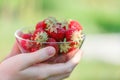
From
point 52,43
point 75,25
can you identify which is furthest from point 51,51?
point 75,25

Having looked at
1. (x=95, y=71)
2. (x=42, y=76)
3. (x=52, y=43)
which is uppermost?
(x=52, y=43)

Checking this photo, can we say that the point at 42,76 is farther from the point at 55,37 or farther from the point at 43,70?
the point at 55,37

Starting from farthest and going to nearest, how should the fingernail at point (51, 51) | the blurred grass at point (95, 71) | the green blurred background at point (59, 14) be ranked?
the green blurred background at point (59, 14)
the blurred grass at point (95, 71)
the fingernail at point (51, 51)

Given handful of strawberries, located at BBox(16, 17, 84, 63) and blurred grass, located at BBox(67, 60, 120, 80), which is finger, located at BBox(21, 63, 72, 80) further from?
blurred grass, located at BBox(67, 60, 120, 80)

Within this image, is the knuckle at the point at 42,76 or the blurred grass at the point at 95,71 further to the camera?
the blurred grass at the point at 95,71

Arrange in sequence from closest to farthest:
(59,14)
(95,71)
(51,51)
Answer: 1. (51,51)
2. (95,71)
3. (59,14)

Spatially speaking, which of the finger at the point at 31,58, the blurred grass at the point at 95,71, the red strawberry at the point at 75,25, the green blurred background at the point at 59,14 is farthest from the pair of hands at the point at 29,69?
the green blurred background at the point at 59,14

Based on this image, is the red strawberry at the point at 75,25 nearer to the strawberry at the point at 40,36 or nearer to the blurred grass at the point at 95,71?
the strawberry at the point at 40,36
